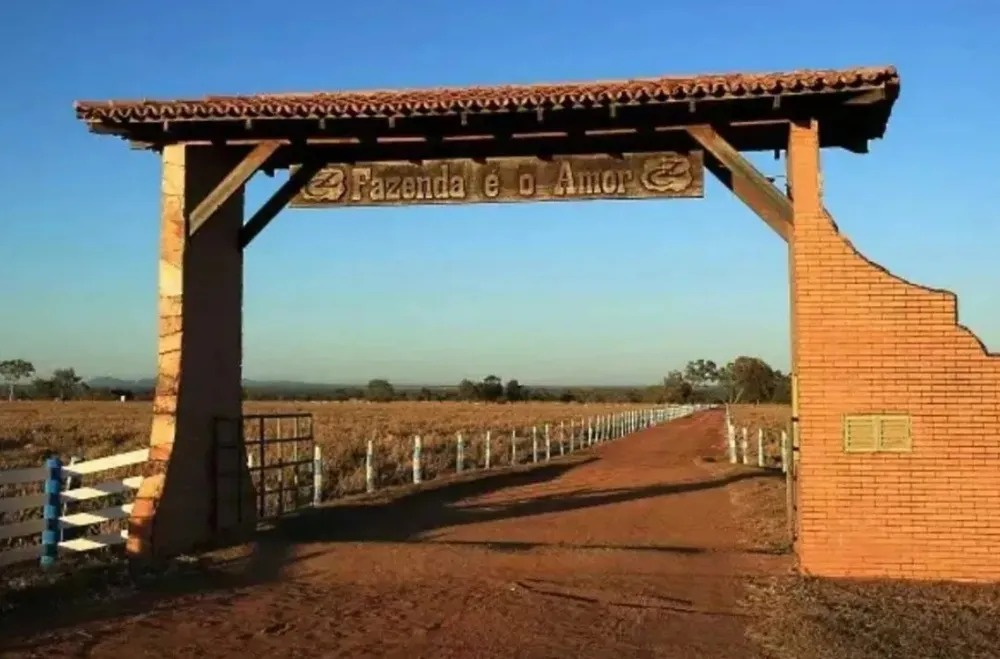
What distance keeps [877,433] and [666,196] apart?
3854mm

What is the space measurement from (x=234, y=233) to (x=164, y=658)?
7960mm

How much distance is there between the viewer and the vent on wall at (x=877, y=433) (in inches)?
448

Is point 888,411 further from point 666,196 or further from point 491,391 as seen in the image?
point 491,391

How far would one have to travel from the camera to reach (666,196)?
1365 cm

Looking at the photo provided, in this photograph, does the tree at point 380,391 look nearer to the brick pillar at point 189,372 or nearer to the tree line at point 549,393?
the tree line at point 549,393

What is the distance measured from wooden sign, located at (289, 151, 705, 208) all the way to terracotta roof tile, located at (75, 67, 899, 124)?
1.24 meters

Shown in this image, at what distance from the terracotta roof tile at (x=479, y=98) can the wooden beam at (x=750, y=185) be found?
2.07ft

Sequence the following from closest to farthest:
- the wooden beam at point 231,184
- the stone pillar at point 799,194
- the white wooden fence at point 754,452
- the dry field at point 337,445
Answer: the stone pillar at point 799,194 < the wooden beam at point 231,184 < the dry field at point 337,445 < the white wooden fence at point 754,452

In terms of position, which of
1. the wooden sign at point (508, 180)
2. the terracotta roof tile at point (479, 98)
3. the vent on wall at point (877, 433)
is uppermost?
the terracotta roof tile at point (479, 98)

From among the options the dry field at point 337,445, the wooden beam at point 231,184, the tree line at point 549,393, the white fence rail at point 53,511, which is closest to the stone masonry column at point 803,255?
the wooden beam at point 231,184

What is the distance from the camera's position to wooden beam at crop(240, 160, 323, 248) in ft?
47.6

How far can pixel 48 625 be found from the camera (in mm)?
9523

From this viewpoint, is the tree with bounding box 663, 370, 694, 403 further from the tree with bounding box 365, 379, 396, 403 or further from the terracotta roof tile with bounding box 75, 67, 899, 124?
the terracotta roof tile with bounding box 75, 67, 899, 124

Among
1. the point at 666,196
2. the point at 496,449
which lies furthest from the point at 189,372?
the point at 496,449
